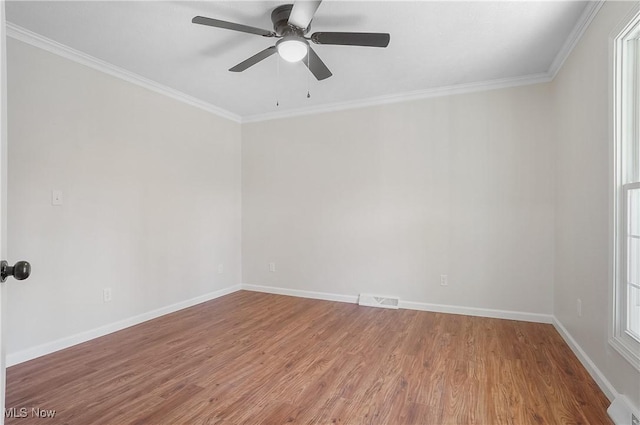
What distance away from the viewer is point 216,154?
172 inches

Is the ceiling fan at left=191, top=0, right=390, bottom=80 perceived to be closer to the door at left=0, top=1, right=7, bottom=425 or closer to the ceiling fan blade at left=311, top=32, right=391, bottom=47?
the ceiling fan blade at left=311, top=32, right=391, bottom=47

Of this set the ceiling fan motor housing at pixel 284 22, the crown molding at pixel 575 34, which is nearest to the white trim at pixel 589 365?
the crown molding at pixel 575 34

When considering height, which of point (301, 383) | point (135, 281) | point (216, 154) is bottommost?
point (301, 383)

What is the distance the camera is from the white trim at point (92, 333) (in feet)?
8.02

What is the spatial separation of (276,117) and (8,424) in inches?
154

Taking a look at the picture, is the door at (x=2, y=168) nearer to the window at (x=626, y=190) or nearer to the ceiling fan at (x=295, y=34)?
the ceiling fan at (x=295, y=34)

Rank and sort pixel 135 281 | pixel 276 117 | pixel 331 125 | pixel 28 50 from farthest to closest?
pixel 276 117 < pixel 331 125 < pixel 135 281 < pixel 28 50

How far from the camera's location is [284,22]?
2.19 metres

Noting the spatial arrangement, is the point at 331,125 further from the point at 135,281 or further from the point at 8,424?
the point at 8,424

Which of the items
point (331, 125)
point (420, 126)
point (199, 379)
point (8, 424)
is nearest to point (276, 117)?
point (331, 125)

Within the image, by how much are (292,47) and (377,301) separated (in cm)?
297
